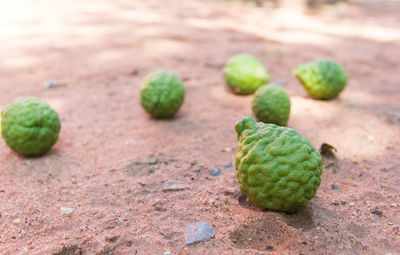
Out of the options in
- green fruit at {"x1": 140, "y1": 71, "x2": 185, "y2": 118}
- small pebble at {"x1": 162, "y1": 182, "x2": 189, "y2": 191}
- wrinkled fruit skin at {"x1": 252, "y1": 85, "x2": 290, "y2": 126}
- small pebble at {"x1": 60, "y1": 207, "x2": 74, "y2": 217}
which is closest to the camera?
small pebble at {"x1": 60, "y1": 207, "x2": 74, "y2": 217}

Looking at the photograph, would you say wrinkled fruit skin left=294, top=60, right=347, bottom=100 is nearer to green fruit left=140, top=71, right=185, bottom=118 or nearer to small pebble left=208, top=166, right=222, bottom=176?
green fruit left=140, top=71, right=185, bottom=118

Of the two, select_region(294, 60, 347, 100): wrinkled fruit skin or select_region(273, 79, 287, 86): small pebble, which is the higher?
select_region(294, 60, 347, 100): wrinkled fruit skin

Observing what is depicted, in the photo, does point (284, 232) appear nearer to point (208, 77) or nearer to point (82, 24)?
point (208, 77)

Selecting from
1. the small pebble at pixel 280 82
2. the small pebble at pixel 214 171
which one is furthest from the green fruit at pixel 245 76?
the small pebble at pixel 214 171

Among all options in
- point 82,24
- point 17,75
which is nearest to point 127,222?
point 17,75

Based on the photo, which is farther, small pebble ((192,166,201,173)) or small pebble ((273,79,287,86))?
small pebble ((273,79,287,86))

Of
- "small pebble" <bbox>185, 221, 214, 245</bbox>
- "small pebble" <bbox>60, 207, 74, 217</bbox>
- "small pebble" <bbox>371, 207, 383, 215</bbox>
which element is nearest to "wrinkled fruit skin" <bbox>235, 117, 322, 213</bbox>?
"small pebble" <bbox>185, 221, 214, 245</bbox>
